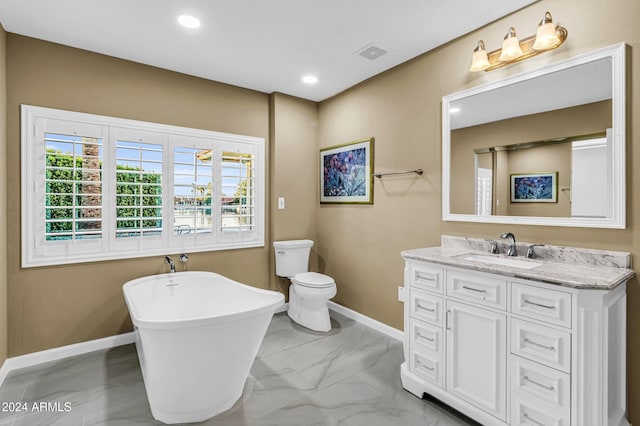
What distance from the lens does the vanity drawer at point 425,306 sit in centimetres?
200

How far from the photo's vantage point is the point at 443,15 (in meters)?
2.17

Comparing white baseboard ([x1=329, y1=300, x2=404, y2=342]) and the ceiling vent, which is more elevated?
the ceiling vent

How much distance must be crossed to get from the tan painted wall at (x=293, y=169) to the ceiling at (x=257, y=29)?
70cm

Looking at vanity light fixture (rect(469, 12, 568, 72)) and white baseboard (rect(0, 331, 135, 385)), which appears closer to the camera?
vanity light fixture (rect(469, 12, 568, 72))

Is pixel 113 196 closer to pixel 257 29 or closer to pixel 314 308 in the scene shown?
pixel 257 29

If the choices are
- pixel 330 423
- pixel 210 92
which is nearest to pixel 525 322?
pixel 330 423

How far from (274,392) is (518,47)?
2.70 m

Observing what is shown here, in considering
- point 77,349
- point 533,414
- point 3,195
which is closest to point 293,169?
point 3,195

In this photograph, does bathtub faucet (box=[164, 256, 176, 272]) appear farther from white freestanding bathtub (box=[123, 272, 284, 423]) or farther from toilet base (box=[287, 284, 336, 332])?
toilet base (box=[287, 284, 336, 332])

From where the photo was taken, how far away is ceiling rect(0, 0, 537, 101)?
2084 mm

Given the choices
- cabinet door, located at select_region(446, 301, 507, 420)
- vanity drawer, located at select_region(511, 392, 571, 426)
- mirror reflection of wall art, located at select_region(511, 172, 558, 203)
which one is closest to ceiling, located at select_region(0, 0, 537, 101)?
mirror reflection of wall art, located at select_region(511, 172, 558, 203)

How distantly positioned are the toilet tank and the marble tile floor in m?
0.87

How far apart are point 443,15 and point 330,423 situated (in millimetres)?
2663

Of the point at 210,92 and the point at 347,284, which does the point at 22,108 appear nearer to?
the point at 210,92
